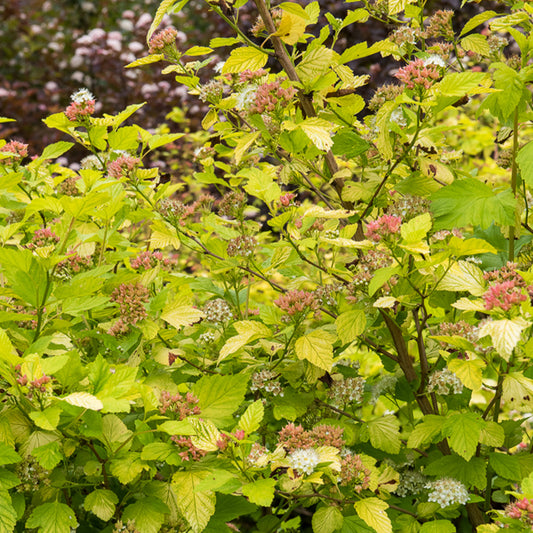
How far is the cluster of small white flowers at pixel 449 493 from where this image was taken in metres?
1.29

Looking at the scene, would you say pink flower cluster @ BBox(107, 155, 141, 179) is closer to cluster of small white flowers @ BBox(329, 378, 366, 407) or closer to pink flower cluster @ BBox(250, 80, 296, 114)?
pink flower cluster @ BBox(250, 80, 296, 114)

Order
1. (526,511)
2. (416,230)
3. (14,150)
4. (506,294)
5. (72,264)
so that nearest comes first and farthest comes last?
(526,511), (506,294), (416,230), (72,264), (14,150)

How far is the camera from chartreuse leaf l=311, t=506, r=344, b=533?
4.06 ft

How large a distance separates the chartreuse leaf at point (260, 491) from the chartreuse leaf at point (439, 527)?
0.44m

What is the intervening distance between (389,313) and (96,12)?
7806 mm

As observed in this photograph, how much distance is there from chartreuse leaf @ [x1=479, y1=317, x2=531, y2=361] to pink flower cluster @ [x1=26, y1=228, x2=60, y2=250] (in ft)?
3.40

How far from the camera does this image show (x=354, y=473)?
4.01 feet

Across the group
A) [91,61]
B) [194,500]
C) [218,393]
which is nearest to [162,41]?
[218,393]

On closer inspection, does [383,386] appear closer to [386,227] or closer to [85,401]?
[386,227]

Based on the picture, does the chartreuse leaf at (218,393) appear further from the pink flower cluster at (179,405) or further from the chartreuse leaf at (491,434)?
the chartreuse leaf at (491,434)

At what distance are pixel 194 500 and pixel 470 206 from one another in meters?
0.89

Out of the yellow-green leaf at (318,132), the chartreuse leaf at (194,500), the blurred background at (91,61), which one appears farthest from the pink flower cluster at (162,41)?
the blurred background at (91,61)

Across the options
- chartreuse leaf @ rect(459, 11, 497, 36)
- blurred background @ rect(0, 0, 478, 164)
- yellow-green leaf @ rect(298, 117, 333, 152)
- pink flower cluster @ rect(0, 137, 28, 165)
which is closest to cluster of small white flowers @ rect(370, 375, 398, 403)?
yellow-green leaf @ rect(298, 117, 333, 152)

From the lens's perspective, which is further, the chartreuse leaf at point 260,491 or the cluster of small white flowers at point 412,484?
the cluster of small white flowers at point 412,484
